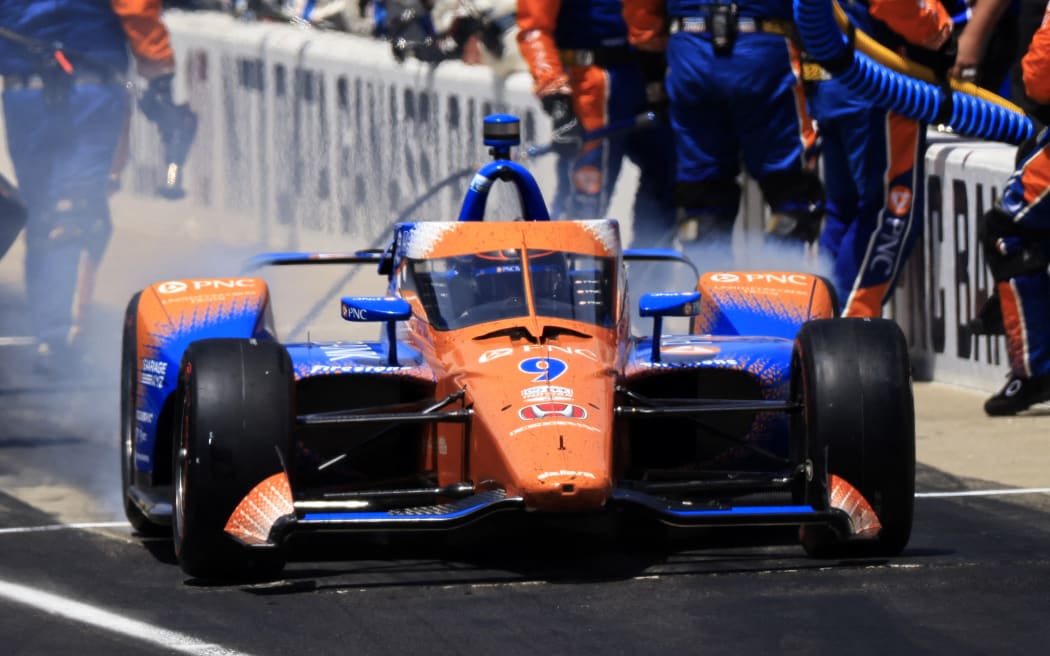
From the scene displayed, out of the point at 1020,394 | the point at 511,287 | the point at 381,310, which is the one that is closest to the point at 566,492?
the point at 381,310

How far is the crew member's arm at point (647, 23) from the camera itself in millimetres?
12320

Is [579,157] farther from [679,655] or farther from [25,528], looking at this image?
[679,655]

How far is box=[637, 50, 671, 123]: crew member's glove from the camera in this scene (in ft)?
41.3

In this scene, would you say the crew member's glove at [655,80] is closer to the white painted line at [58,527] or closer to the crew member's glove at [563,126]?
the crew member's glove at [563,126]

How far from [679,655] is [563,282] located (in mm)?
2045

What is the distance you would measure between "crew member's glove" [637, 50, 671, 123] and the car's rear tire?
450 cm

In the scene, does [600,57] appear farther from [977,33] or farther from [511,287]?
A: [511,287]

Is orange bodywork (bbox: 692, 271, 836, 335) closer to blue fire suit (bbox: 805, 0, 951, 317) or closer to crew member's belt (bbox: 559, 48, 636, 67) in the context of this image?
blue fire suit (bbox: 805, 0, 951, 317)

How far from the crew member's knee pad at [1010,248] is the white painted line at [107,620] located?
4781mm

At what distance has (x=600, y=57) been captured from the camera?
12.9 meters

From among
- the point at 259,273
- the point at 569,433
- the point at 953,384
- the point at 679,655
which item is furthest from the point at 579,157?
the point at 679,655

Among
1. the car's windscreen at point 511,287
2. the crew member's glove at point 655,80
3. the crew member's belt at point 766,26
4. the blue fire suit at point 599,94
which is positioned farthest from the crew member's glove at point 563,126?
the car's windscreen at point 511,287

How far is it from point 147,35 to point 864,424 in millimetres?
6668

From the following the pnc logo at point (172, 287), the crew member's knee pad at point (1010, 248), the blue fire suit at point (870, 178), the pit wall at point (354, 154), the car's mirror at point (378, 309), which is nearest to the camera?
the car's mirror at point (378, 309)
